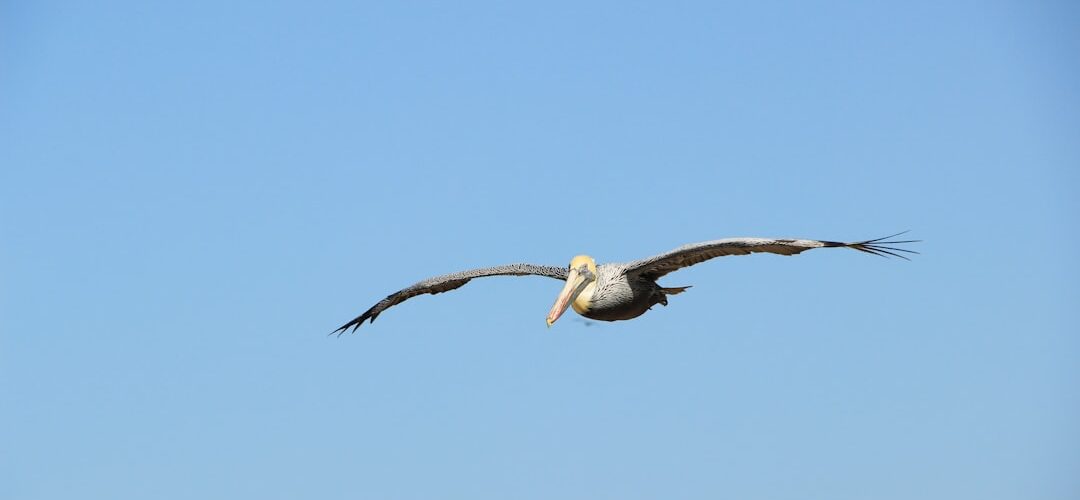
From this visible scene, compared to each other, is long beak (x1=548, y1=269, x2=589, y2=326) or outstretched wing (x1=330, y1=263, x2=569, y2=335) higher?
outstretched wing (x1=330, y1=263, x2=569, y2=335)

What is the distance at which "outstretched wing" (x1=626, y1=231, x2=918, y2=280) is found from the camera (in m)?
17.9

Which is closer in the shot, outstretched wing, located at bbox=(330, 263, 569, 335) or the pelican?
the pelican

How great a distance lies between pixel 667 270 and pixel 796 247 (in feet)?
7.91

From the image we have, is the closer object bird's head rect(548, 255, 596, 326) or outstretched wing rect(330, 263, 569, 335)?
bird's head rect(548, 255, 596, 326)

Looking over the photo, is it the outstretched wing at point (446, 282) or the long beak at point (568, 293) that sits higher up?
the outstretched wing at point (446, 282)

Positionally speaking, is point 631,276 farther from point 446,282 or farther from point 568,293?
point 446,282

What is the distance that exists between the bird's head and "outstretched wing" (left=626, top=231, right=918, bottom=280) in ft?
1.82

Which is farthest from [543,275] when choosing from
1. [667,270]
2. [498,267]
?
[667,270]

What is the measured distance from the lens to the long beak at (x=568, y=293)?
19.3m

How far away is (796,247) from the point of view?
18141 mm

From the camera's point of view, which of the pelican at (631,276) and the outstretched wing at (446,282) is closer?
the pelican at (631,276)

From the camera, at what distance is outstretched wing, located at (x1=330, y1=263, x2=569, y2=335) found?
21.5m

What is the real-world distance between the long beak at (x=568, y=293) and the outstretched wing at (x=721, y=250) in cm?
70

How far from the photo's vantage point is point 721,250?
18.9 meters
